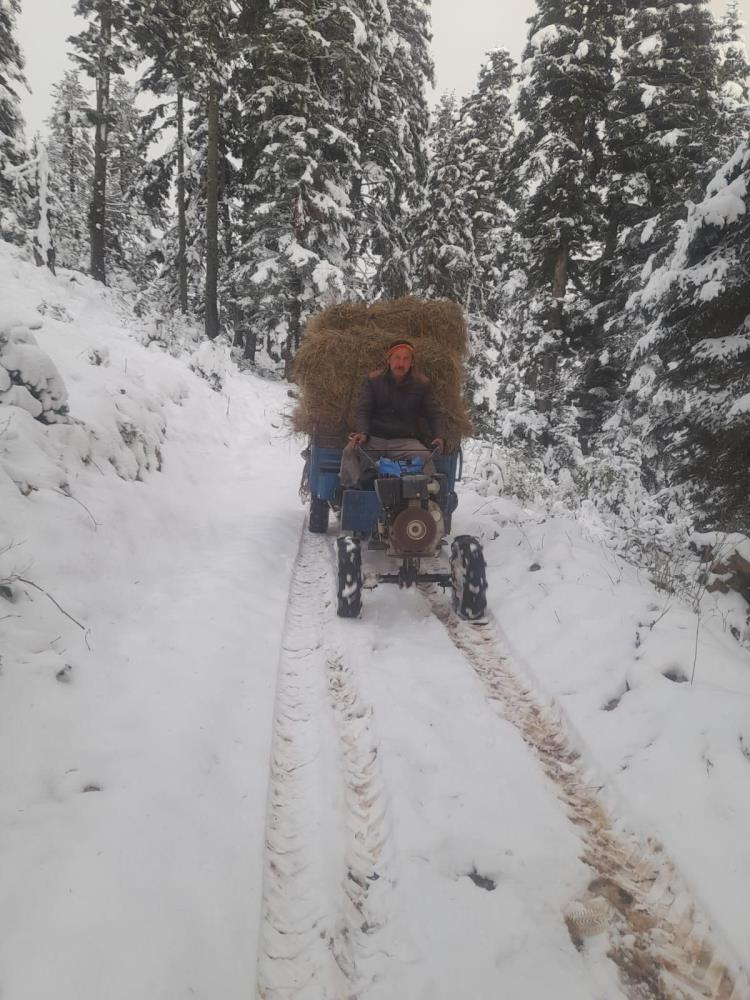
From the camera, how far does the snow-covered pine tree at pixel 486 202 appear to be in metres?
15.2

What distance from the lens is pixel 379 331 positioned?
19.4ft

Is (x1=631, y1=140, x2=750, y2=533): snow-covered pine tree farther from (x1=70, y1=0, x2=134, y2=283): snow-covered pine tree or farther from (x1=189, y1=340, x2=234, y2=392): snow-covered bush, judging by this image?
(x1=70, y1=0, x2=134, y2=283): snow-covered pine tree

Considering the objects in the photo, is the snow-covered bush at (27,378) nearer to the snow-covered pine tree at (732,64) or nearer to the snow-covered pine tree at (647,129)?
the snow-covered pine tree at (647,129)

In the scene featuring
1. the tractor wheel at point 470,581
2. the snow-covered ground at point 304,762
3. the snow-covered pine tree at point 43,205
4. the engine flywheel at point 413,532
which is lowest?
the snow-covered ground at point 304,762

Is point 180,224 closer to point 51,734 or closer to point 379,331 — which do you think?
A: point 379,331

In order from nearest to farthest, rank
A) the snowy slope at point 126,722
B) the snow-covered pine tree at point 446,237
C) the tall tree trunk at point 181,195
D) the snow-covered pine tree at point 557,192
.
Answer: the snowy slope at point 126,722, the snow-covered pine tree at point 557,192, the snow-covered pine tree at point 446,237, the tall tree trunk at point 181,195

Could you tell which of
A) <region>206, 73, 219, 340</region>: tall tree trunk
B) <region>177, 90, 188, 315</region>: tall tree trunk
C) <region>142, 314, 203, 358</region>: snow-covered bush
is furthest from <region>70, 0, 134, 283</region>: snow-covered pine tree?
<region>142, 314, 203, 358</region>: snow-covered bush

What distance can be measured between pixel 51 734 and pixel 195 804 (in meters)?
0.78

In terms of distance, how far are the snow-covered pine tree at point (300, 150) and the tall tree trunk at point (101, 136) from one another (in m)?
5.47

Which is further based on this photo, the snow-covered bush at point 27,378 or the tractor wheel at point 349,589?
the snow-covered bush at point 27,378

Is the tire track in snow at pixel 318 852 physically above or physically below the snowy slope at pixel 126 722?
below

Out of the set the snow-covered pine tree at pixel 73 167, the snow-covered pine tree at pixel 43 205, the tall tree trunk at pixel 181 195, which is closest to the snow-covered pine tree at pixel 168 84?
the tall tree trunk at pixel 181 195

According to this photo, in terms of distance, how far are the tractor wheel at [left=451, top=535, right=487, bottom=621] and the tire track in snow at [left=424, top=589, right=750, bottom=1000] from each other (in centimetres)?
146

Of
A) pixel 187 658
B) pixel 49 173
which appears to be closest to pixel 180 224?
pixel 49 173
